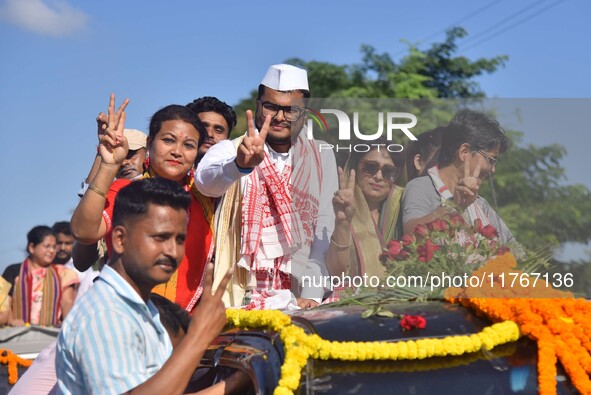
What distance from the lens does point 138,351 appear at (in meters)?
2.66

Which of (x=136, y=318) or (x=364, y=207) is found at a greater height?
(x=364, y=207)

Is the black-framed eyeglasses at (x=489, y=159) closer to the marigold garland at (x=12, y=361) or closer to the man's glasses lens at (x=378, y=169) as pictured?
the man's glasses lens at (x=378, y=169)

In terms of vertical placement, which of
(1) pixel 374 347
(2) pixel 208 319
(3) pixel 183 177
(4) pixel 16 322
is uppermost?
(3) pixel 183 177

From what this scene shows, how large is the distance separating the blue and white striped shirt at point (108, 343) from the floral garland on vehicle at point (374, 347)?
403 mm

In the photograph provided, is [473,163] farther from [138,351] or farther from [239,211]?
[138,351]

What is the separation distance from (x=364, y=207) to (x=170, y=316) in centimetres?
97

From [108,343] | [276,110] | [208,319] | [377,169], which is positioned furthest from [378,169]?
[108,343]

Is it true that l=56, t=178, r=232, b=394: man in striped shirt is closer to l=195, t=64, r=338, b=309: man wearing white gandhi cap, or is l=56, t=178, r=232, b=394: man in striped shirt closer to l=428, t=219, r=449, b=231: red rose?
l=195, t=64, r=338, b=309: man wearing white gandhi cap

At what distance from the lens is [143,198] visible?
2.85m

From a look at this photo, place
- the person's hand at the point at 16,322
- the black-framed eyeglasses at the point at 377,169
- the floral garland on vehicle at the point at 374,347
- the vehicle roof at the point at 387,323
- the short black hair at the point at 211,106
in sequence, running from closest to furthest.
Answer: the floral garland on vehicle at the point at 374,347
the vehicle roof at the point at 387,323
the black-framed eyeglasses at the point at 377,169
the short black hair at the point at 211,106
the person's hand at the point at 16,322

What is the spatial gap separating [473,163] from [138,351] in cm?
164

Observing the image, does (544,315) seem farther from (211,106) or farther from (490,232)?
(211,106)

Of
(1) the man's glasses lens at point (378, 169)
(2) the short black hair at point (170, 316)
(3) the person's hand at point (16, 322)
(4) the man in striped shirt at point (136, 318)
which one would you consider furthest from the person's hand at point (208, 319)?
(3) the person's hand at point (16, 322)

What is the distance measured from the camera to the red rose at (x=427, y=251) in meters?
3.52
